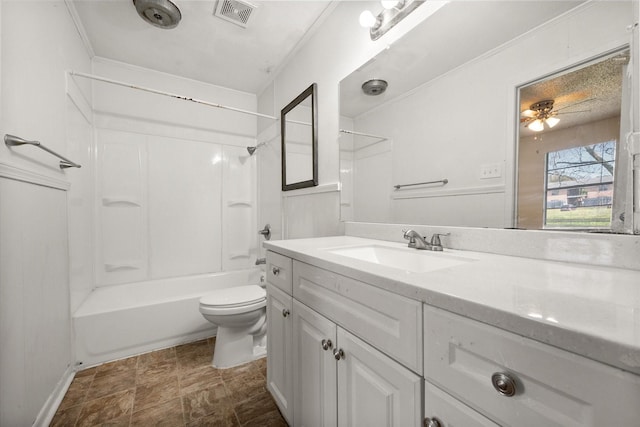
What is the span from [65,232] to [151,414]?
1164 mm

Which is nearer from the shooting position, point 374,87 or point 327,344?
point 327,344

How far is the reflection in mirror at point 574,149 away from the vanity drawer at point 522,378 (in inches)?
24.2

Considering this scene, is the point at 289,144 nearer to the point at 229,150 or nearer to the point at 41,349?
the point at 229,150

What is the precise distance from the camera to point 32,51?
1259 mm

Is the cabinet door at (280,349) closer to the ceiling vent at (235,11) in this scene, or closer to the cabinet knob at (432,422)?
the cabinet knob at (432,422)

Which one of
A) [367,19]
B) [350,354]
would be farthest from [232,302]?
[367,19]

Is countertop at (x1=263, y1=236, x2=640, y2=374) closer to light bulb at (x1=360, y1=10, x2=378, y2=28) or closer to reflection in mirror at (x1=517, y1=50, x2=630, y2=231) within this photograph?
reflection in mirror at (x1=517, y1=50, x2=630, y2=231)

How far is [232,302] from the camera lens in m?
1.71

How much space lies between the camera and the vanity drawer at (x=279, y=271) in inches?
45.1

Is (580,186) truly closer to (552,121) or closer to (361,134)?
(552,121)

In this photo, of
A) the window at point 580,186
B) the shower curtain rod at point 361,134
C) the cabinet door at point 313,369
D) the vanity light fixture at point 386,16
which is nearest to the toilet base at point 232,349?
the cabinet door at point 313,369

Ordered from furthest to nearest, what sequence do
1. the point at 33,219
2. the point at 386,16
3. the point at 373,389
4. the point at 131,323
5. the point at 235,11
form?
1. the point at 131,323
2. the point at 235,11
3. the point at 386,16
4. the point at 33,219
5. the point at 373,389

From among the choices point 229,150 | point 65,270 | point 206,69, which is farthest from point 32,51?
point 229,150

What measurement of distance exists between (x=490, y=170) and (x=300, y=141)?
1378mm
